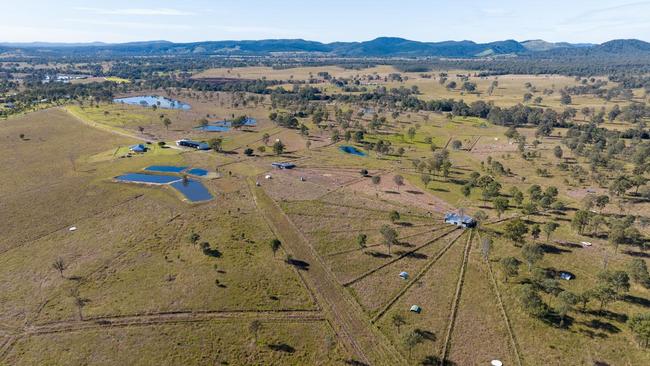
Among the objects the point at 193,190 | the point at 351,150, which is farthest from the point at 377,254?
the point at 351,150

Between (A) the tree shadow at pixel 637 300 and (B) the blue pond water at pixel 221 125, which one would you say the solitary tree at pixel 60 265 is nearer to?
(A) the tree shadow at pixel 637 300

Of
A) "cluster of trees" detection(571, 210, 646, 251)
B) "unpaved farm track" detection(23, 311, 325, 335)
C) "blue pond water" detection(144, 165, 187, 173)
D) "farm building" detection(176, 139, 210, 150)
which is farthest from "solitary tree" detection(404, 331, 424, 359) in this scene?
"farm building" detection(176, 139, 210, 150)

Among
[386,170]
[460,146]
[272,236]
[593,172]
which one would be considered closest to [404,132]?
[460,146]

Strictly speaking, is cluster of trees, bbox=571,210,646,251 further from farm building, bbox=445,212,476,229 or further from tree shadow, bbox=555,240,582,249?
farm building, bbox=445,212,476,229

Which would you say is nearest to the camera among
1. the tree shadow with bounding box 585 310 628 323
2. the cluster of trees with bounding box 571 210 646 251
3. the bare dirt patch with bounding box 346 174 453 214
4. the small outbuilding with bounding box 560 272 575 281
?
the tree shadow with bounding box 585 310 628 323

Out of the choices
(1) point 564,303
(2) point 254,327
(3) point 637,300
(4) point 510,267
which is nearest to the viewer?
(2) point 254,327

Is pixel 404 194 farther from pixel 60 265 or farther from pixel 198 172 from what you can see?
pixel 60 265
